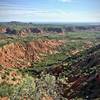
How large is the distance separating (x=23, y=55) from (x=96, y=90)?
65.6 meters

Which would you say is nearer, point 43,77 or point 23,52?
point 43,77

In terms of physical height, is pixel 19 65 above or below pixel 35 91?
below

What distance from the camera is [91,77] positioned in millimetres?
52562

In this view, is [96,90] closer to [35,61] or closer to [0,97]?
[0,97]

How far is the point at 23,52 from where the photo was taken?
362 feet

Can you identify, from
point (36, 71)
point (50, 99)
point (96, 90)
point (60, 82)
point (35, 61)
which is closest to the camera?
point (50, 99)

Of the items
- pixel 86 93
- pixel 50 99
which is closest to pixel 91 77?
pixel 86 93

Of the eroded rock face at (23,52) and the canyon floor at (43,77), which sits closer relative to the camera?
the canyon floor at (43,77)

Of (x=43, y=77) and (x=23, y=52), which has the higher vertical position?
(x=43, y=77)

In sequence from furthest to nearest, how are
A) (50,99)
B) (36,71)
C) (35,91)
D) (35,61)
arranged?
(35,61) → (36,71) → (50,99) → (35,91)

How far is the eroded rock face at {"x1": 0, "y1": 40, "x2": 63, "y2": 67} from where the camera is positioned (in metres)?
95.1

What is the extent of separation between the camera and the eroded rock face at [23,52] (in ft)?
312

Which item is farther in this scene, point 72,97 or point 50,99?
point 72,97

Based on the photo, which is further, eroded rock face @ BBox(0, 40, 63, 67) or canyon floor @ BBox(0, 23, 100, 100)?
eroded rock face @ BBox(0, 40, 63, 67)
